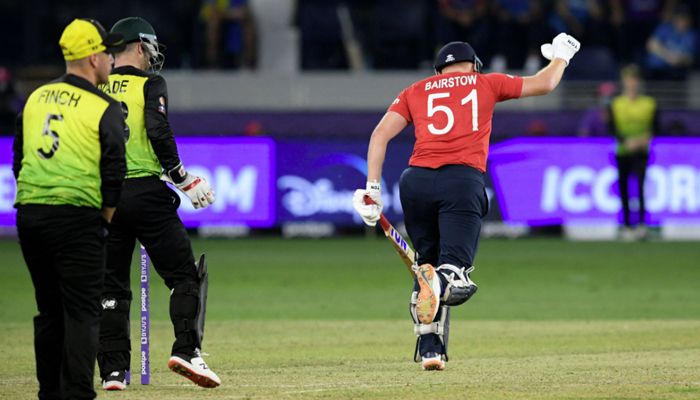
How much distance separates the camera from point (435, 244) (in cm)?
712

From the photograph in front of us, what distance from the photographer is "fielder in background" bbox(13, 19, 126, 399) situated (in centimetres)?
522

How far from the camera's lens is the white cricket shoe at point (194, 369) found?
629 cm

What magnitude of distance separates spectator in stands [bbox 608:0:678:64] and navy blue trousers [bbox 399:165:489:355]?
57.3 feet

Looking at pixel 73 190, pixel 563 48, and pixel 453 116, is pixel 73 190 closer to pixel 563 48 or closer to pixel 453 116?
pixel 453 116

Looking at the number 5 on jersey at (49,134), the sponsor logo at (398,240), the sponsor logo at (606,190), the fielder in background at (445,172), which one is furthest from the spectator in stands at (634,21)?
the number 5 on jersey at (49,134)

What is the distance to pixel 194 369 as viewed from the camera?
20.7ft

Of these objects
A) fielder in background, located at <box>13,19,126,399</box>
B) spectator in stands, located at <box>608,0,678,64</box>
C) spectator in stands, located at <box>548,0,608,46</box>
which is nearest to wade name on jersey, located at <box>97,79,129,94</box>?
fielder in background, located at <box>13,19,126,399</box>

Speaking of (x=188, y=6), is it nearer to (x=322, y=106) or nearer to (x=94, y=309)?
(x=322, y=106)

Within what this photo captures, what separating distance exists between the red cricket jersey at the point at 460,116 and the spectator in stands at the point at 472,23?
613 inches

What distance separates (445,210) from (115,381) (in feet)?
7.70

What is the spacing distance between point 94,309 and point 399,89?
55.8ft

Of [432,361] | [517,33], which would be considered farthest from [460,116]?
[517,33]

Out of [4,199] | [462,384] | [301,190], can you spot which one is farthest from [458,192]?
[4,199]

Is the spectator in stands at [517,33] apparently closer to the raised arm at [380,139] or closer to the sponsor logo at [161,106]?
the raised arm at [380,139]
